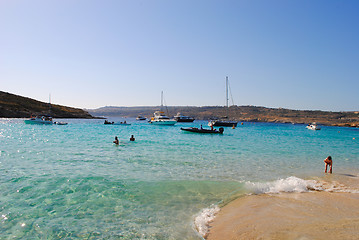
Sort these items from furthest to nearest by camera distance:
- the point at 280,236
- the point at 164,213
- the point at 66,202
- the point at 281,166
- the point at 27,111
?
the point at 27,111 < the point at 281,166 < the point at 66,202 < the point at 164,213 < the point at 280,236

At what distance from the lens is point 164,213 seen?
782 cm

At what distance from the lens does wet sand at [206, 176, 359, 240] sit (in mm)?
6188

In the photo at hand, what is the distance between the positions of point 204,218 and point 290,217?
2707 mm

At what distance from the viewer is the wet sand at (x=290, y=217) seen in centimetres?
619

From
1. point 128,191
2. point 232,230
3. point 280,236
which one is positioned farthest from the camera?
point 128,191

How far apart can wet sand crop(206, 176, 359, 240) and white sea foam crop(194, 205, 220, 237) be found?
6.8 inches

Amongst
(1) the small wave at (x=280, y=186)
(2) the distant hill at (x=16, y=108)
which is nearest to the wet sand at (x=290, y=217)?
(1) the small wave at (x=280, y=186)

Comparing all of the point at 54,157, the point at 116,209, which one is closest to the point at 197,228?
the point at 116,209

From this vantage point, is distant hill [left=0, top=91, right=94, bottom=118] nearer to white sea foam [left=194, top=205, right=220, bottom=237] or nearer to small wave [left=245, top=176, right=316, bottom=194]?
small wave [left=245, top=176, right=316, bottom=194]

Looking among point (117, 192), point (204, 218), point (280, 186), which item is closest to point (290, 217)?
point (204, 218)

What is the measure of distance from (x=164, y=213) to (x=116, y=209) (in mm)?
1706

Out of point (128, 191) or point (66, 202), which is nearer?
point (66, 202)

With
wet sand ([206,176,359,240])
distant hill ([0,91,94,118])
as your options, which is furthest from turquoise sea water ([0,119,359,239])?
distant hill ([0,91,94,118])

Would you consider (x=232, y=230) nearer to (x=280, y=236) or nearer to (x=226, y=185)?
(x=280, y=236)
